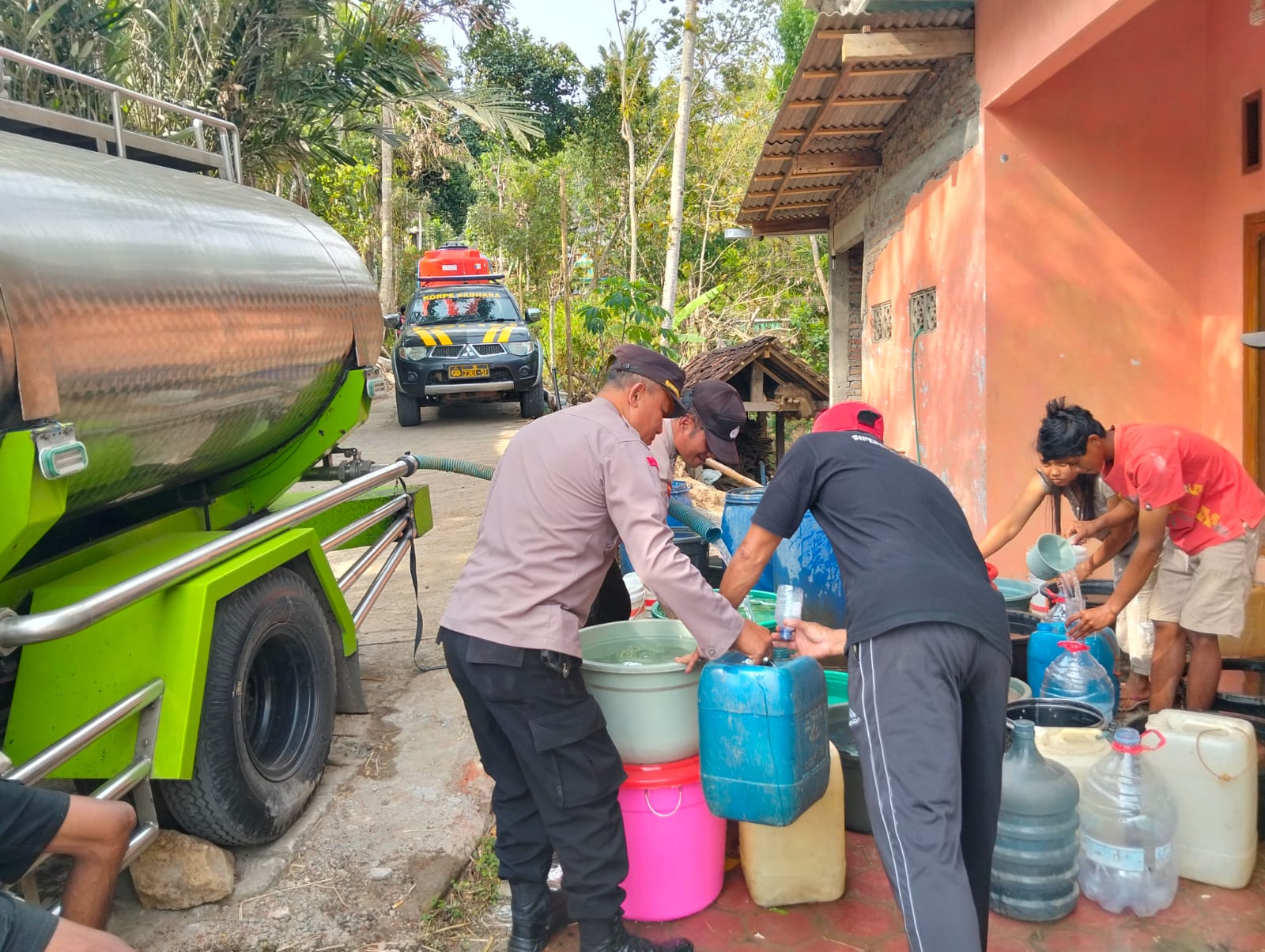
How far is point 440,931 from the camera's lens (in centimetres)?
324

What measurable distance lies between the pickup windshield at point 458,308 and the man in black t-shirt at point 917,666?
12673 mm

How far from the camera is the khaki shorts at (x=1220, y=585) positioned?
426 cm

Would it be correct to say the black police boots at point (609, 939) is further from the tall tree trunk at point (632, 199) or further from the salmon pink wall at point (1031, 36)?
the tall tree trunk at point (632, 199)

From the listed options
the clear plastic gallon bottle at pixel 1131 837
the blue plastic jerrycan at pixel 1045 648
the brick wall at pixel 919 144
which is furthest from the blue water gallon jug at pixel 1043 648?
the brick wall at pixel 919 144

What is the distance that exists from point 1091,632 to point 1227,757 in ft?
2.82

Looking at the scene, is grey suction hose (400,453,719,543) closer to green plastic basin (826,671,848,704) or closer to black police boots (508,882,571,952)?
green plastic basin (826,671,848,704)

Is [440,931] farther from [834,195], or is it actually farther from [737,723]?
[834,195]

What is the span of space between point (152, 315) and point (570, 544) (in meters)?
1.43

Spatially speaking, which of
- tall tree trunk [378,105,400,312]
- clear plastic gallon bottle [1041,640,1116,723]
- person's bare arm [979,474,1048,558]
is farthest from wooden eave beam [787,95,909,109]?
tall tree trunk [378,105,400,312]

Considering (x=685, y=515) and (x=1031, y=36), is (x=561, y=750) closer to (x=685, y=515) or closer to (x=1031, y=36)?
(x=685, y=515)

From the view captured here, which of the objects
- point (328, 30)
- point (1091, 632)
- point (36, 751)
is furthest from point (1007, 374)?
point (328, 30)

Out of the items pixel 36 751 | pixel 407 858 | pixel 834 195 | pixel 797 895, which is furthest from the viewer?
pixel 834 195

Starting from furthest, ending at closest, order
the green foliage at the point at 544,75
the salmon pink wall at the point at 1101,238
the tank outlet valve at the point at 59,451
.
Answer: the green foliage at the point at 544,75 → the salmon pink wall at the point at 1101,238 → the tank outlet valve at the point at 59,451

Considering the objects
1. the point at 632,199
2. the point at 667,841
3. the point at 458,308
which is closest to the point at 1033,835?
the point at 667,841
